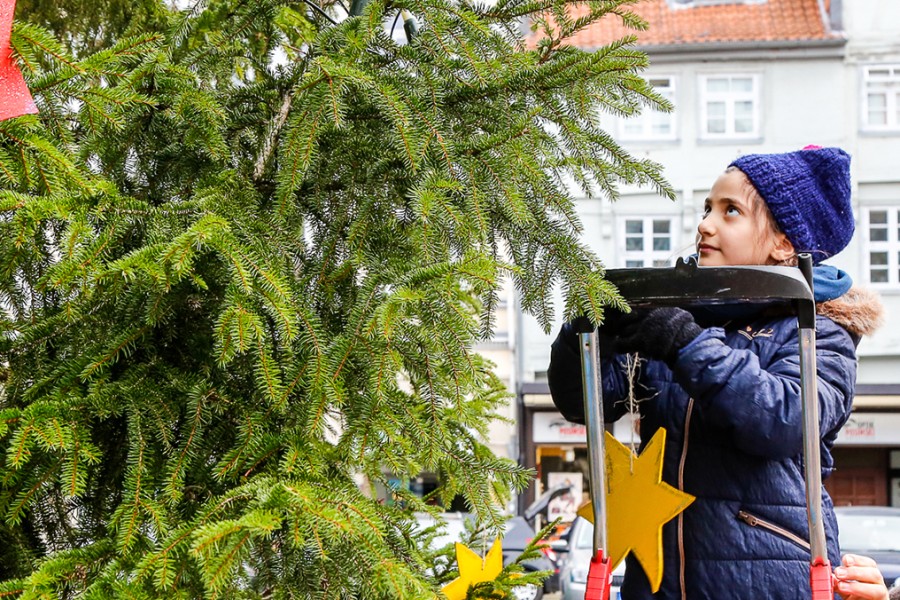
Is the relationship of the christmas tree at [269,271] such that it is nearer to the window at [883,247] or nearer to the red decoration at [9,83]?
the red decoration at [9,83]

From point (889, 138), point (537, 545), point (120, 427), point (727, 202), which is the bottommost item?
point (537, 545)

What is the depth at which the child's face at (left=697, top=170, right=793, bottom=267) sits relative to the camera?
2.15 meters

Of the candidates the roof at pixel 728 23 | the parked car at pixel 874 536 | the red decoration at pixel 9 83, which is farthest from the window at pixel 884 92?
the red decoration at pixel 9 83

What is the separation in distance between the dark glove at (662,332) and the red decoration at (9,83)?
1.11m

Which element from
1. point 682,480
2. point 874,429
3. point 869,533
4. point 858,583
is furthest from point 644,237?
point 858,583

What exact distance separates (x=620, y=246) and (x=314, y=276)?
15322mm

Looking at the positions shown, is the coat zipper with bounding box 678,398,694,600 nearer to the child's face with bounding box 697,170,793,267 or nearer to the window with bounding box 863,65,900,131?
the child's face with bounding box 697,170,793,267

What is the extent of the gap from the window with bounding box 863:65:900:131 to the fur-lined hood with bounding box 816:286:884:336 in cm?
1566

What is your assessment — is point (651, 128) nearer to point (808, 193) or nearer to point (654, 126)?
point (654, 126)

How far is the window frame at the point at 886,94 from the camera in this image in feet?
54.0

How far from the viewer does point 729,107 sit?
55.3ft

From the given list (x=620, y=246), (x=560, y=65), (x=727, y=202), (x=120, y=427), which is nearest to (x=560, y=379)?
(x=727, y=202)

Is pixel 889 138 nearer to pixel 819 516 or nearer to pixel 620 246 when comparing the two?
pixel 620 246

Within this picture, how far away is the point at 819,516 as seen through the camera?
5.95ft
